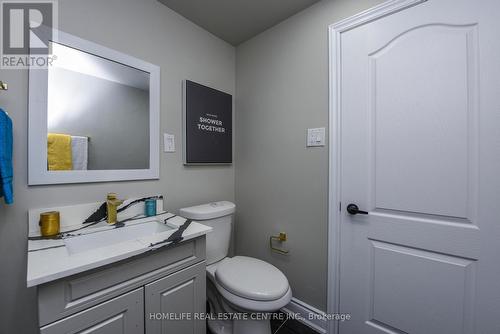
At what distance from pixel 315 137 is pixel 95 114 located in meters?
1.37

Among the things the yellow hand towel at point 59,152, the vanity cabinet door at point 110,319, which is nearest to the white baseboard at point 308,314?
the vanity cabinet door at point 110,319

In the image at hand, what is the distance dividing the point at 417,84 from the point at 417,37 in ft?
0.80

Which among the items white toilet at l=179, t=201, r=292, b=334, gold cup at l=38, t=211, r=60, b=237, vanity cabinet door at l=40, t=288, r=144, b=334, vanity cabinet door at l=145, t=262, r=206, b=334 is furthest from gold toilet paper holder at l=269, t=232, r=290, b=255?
gold cup at l=38, t=211, r=60, b=237

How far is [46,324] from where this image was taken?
665 mm

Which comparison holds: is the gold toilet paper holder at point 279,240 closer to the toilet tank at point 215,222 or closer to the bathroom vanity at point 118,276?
the toilet tank at point 215,222

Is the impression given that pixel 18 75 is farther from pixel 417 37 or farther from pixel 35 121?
pixel 417 37

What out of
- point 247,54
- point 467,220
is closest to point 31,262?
point 467,220

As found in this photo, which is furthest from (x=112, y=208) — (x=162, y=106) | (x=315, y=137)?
(x=315, y=137)

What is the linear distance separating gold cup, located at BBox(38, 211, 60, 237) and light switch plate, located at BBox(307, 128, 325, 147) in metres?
1.50

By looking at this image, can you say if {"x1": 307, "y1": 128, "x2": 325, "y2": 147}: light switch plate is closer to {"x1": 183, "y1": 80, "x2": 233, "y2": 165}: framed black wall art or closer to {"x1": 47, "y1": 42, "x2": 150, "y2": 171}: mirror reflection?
{"x1": 183, "y1": 80, "x2": 233, "y2": 165}: framed black wall art

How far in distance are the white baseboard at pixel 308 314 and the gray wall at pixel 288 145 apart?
0.15ft

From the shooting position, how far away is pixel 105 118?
121 cm

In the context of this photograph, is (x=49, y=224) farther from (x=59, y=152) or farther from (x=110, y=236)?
(x=59, y=152)

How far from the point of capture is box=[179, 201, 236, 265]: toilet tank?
140 centimetres
